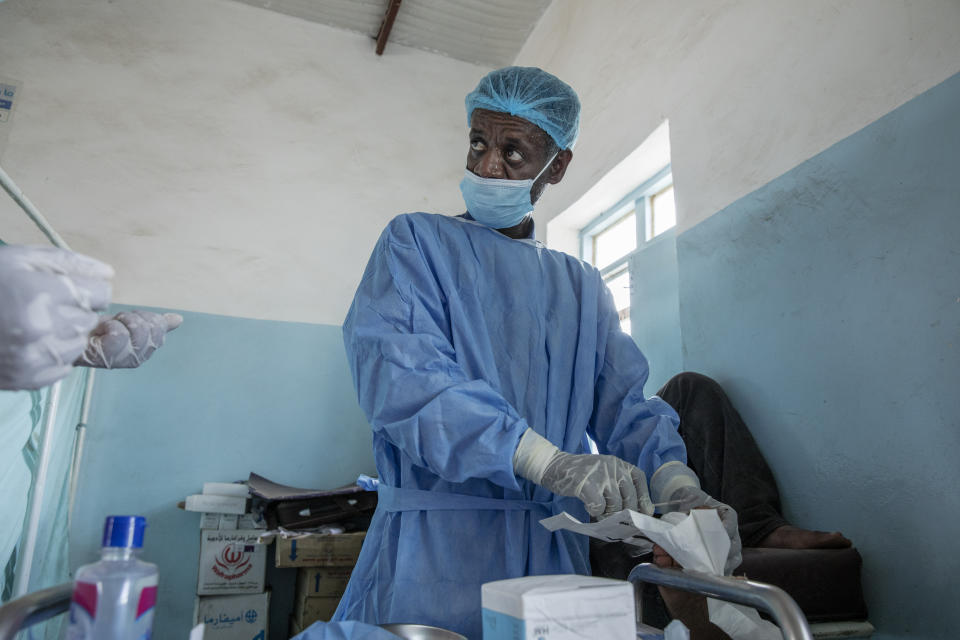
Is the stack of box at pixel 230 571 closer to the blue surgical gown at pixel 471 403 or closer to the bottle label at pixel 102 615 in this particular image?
the blue surgical gown at pixel 471 403

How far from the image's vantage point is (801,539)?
149cm

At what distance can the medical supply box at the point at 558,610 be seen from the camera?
1.97 ft

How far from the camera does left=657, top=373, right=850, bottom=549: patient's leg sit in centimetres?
155

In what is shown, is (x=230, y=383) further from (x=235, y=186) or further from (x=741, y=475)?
(x=741, y=475)

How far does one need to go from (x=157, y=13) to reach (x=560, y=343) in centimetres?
377

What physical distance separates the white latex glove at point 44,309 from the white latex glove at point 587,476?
0.60 m

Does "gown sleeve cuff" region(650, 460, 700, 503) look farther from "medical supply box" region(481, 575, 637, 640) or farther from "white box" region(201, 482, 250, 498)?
"white box" region(201, 482, 250, 498)

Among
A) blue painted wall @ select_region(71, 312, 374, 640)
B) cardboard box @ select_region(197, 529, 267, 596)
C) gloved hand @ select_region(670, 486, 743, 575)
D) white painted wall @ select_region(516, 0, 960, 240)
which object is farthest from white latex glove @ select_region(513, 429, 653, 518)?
blue painted wall @ select_region(71, 312, 374, 640)

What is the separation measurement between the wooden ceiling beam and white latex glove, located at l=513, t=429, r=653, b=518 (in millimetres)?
3593

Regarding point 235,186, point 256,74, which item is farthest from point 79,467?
point 256,74

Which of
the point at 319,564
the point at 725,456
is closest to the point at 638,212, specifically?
the point at 725,456

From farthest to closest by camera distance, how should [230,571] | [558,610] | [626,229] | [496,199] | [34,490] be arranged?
[626,229] → [230,571] → [34,490] → [496,199] → [558,610]

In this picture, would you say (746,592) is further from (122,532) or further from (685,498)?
(122,532)

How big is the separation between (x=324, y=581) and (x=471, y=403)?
2.27 meters
